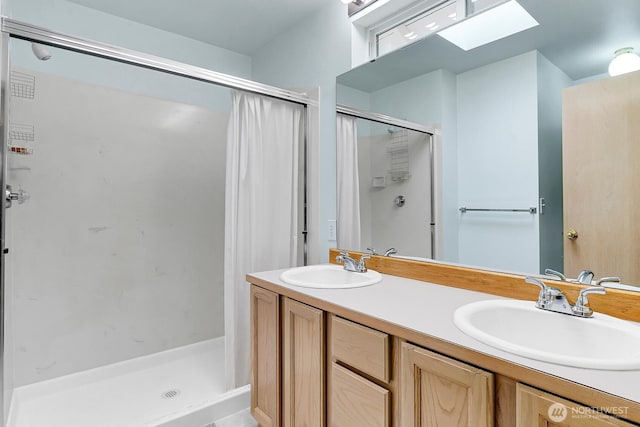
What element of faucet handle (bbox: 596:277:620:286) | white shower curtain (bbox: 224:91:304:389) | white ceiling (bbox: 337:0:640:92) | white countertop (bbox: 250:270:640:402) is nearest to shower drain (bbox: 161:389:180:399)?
white shower curtain (bbox: 224:91:304:389)

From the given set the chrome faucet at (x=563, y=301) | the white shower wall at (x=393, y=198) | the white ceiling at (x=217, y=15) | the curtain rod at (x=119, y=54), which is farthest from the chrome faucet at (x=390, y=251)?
the white ceiling at (x=217, y=15)

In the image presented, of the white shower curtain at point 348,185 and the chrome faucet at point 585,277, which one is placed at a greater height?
the white shower curtain at point 348,185

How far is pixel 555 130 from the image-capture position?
3.96ft

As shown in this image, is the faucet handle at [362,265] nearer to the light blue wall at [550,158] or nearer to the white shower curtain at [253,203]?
the white shower curtain at [253,203]

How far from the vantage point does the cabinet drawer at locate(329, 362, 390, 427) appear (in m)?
1.00

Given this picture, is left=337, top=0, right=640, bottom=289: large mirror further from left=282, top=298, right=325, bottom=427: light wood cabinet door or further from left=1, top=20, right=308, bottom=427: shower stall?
left=1, top=20, right=308, bottom=427: shower stall

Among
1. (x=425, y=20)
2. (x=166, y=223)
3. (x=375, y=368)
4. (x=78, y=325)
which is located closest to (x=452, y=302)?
(x=375, y=368)

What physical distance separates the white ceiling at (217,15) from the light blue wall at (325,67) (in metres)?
0.11

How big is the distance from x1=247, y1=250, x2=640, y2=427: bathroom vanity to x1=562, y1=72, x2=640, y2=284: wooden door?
0.51 feet

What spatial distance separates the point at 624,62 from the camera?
42.3 inches

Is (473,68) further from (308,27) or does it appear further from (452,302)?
(308,27)

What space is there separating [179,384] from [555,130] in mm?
2450

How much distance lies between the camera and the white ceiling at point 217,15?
2.07 metres

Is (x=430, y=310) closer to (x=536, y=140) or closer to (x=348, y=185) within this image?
(x=536, y=140)
